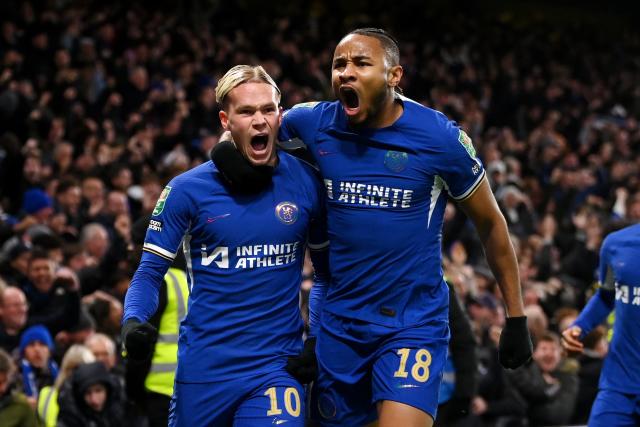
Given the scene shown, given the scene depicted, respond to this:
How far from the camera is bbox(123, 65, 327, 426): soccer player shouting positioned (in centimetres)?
390

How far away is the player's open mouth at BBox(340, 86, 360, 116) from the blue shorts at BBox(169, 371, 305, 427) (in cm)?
99

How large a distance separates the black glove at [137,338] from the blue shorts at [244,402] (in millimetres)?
312

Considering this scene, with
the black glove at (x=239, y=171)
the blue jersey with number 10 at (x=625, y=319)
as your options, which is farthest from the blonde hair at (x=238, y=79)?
the blue jersey with number 10 at (x=625, y=319)

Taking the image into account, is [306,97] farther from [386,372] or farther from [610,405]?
[386,372]

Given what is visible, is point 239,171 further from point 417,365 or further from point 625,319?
point 625,319

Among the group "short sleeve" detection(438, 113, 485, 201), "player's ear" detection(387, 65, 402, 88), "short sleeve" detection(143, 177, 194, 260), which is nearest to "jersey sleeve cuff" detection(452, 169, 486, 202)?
"short sleeve" detection(438, 113, 485, 201)

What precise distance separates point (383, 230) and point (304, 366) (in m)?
0.58

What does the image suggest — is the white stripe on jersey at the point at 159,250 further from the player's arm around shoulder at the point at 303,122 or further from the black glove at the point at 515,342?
the black glove at the point at 515,342

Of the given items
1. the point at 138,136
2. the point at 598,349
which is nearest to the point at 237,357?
the point at 598,349

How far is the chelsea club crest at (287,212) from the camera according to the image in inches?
158

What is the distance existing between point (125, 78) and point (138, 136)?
157 centimetres

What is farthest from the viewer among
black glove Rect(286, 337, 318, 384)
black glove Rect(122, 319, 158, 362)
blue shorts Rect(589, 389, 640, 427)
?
blue shorts Rect(589, 389, 640, 427)

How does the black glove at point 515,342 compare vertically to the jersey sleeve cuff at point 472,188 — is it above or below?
below

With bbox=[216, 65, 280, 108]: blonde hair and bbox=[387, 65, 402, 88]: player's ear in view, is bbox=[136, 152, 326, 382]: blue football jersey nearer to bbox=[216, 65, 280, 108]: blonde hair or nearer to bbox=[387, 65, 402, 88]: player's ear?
bbox=[216, 65, 280, 108]: blonde hair
